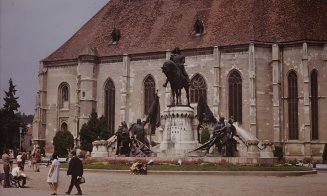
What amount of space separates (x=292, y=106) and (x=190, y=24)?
49.2 ft

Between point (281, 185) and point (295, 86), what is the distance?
34.2 m

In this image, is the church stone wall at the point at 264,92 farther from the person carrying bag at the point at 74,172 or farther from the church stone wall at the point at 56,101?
the person carrying bag at the point at 74,172

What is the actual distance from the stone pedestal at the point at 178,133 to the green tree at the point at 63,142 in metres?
29.6

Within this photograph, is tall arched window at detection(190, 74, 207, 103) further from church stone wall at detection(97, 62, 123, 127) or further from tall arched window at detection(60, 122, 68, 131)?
tall arched window at detection(60, 122, 68, 131)

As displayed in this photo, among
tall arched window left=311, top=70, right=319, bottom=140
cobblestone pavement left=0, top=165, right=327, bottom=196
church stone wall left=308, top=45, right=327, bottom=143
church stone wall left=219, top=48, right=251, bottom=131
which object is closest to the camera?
cobblestone pavement left=0, top=165, right=327, bottom=196

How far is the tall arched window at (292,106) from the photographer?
5028cm

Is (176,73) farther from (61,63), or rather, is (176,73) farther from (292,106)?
(61,63)

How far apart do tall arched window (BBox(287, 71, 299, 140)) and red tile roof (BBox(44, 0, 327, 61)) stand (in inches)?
157

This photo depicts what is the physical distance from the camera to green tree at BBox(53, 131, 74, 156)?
5548 centimetres

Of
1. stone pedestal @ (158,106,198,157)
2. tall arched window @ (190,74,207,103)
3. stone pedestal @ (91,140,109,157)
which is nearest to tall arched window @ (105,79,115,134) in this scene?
tall arched window @ (190,74,207,103)

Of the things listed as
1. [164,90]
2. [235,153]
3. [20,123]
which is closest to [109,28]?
[164,90]

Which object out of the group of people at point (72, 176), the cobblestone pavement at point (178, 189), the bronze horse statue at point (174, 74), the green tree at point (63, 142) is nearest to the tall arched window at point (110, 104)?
the green tree at point (63, 142)

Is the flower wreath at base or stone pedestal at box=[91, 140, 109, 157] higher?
stone pedestal at box=[91, 140, 109, 157]

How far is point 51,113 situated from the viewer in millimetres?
61875
